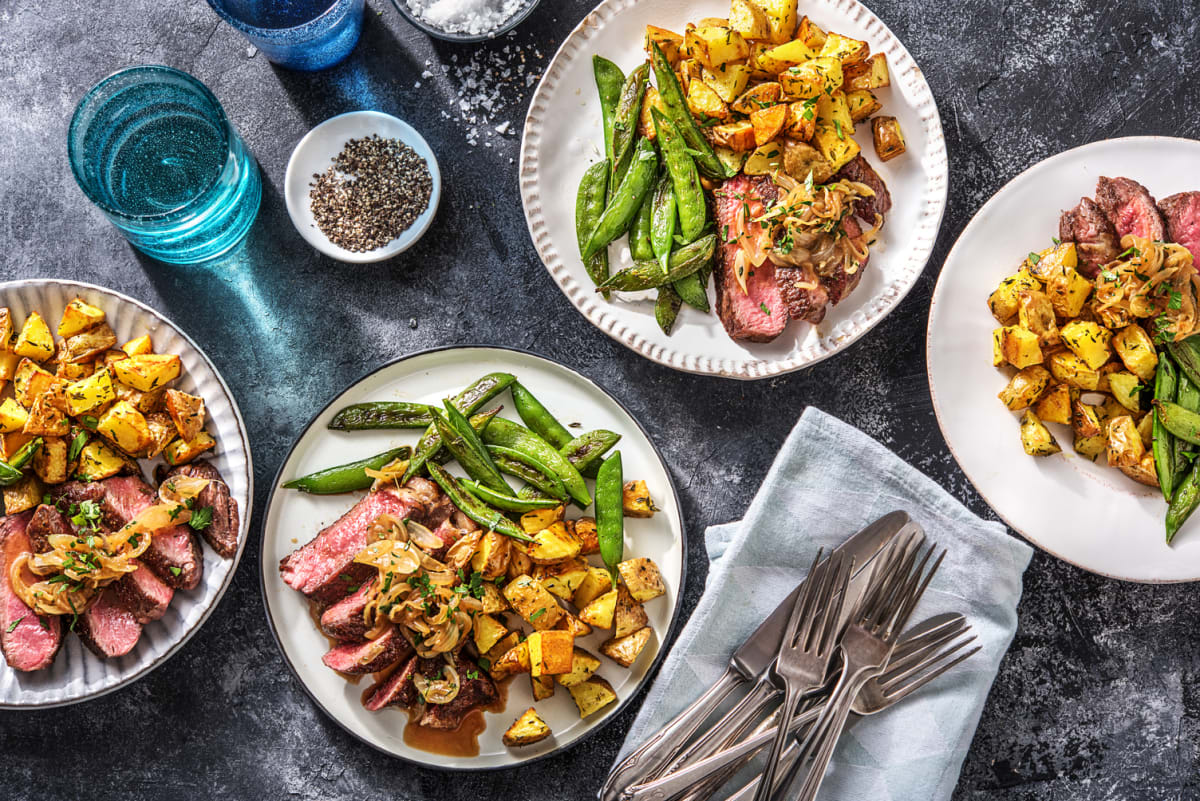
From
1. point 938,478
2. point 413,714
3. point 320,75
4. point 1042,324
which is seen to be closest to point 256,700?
point 413,714

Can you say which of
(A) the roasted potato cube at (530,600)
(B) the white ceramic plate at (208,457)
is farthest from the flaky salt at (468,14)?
(A) the roasted potato cube at (530,600)

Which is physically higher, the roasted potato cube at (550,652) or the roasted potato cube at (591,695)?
the roasted potato cube at (550,652)

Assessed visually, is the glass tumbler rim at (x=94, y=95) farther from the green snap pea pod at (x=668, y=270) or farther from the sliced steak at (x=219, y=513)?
the green snap pea pod at (x=668, y=270)

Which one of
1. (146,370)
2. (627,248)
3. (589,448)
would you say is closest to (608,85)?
(627,248)

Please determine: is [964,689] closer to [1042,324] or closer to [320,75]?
[1042,324]

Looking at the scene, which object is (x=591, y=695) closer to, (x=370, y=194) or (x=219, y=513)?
(x=219, y=513)
